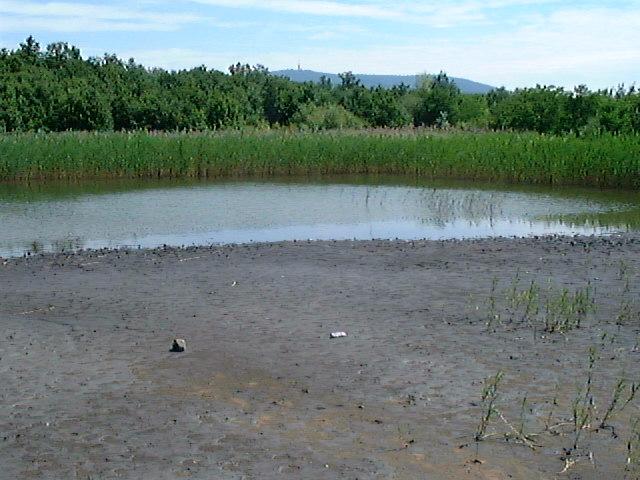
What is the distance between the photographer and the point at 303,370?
719cm

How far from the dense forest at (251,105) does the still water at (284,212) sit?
1077 centimetres

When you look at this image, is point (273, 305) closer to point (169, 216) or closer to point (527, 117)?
point (169, 216)

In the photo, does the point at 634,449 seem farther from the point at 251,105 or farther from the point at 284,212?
the point at 251,105

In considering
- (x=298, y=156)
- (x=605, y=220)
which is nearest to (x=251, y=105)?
(x=298, y=156)

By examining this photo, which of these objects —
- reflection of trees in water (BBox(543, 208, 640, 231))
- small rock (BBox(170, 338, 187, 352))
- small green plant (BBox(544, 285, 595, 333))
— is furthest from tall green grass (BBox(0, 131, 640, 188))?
small rock (BBox(170, 338, 187, 352))

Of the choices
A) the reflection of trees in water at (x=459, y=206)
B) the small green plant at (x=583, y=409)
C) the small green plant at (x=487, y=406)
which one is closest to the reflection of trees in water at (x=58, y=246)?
the reflection of trees in water at (x=459, y=206)

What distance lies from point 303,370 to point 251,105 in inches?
1865

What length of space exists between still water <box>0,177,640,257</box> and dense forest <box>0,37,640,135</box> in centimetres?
1077

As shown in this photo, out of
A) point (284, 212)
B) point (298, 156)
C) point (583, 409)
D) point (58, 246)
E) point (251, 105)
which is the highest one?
point (251, 105)

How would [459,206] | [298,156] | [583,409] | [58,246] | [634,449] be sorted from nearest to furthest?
1. [634,449]
2. [583,409]
3. [58,246]
4. [459,206]
5. [298,156]

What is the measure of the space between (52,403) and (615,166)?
20437 mm

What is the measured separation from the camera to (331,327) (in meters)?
8.60

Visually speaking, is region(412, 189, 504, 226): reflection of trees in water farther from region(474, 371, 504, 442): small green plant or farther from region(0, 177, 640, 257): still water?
region(474, 371, 504, 442): small green plant

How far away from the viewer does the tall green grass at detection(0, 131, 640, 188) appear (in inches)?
1019
